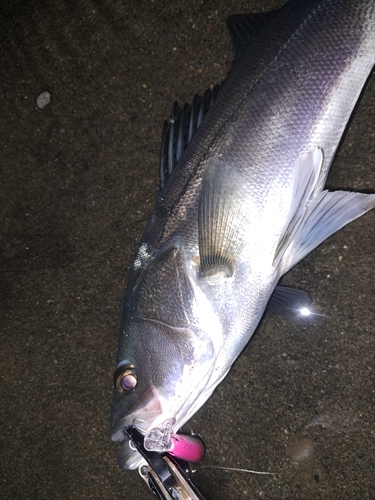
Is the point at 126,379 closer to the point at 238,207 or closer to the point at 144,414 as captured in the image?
the point at 144,414

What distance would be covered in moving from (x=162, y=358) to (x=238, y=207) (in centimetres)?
76

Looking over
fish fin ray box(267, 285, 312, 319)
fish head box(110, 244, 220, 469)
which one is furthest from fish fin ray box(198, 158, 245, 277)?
fish fin ray box(267, 285, 312, 319)

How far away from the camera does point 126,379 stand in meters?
1.79

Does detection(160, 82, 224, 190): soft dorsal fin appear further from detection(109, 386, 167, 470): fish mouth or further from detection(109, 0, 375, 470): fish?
A: detection(109, 386, 167, 470): fish mouth

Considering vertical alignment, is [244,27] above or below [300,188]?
→ above

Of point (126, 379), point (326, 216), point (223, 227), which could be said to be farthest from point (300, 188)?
point (126, 379)

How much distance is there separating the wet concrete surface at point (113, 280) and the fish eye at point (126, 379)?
0.74 metres

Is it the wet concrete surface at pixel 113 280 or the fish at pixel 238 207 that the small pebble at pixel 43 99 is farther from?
the fish at pixel 238 207

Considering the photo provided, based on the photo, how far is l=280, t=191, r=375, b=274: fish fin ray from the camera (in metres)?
1.88

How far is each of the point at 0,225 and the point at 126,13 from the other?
1.68 m

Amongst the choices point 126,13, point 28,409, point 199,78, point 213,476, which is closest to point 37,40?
point 126,13

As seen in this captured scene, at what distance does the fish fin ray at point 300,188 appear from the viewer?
1.74 meters

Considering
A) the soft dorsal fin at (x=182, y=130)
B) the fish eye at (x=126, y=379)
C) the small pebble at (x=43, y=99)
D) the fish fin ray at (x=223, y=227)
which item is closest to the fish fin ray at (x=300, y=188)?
the fish fin ray at (x=223, y=227)

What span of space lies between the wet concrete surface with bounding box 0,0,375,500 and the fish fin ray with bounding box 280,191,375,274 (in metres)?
0.28
